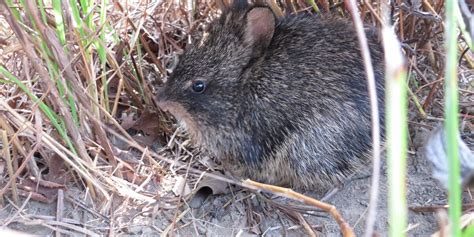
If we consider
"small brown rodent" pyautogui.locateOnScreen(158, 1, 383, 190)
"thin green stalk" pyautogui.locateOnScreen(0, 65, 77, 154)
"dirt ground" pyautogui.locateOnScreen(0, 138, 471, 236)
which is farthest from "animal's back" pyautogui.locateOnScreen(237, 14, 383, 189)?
"thin green stalk" pyautogui.locateOnScreen(0, 65, 77, 154)

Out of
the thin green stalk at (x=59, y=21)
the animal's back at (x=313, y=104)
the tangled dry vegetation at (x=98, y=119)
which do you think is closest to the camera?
the thin green stalk at (x=59, y=21)

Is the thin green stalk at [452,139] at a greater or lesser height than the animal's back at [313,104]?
greater

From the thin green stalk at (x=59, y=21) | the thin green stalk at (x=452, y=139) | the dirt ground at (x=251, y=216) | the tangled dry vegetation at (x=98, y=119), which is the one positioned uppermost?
the thin green stalk at (x=452, y=139)

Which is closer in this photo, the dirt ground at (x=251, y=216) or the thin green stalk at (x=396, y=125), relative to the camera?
the thin green stalk at (x=396, y=125)

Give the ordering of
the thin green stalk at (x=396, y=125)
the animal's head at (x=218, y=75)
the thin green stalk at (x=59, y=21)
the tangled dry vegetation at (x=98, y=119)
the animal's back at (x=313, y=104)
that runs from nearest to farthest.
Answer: the thin green stalk at (x=396, y=125), the thin green stalk at (x=59, y=21), the tangled dry vegetation at (x=98, y=119), the animal's back at (x=313, y=104), the animal's head at (x=218, y=75)

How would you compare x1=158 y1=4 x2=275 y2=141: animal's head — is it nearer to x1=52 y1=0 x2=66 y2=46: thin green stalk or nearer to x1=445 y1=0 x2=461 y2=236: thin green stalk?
x1=52 y1=0 x2=66 y2=46: thin green stalk

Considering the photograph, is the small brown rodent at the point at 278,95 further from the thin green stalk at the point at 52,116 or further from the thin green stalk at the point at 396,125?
the thin green stalk at the point at 396,125

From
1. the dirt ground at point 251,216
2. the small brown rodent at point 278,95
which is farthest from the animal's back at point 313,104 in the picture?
the dirt ground at point 251,216

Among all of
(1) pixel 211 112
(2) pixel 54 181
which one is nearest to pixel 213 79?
(1) pixel 211 112
